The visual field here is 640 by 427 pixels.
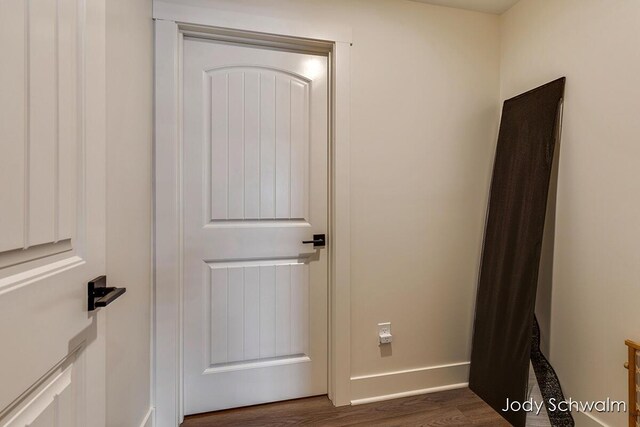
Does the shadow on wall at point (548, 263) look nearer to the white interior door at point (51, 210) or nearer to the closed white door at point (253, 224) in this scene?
the closed white door at point (253, 224)

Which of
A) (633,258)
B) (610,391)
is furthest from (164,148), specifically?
(610,391)

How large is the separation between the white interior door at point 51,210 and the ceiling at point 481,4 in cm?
192

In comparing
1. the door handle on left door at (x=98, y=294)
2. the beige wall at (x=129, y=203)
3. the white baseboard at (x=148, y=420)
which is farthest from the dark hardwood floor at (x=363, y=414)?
the door handle on left door at (x=98, y=294)

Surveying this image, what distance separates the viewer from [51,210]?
24.6 inches

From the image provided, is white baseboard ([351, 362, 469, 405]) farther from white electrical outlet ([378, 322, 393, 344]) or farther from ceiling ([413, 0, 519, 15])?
ceiling ([413, 0, 519, 15])

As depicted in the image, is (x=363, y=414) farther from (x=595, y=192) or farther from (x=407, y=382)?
(x=595, y=192)

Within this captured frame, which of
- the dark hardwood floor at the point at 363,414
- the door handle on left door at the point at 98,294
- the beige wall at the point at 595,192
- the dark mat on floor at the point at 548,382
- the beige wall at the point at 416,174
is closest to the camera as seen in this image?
the door handle on left door at the point at 98,294

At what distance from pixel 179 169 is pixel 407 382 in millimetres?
1842

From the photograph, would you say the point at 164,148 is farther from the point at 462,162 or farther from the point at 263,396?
the point at 462,162

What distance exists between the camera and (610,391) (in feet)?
4.73

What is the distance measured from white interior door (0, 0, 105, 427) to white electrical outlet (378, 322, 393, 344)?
1453 millimetres

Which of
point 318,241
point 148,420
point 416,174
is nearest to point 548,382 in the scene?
point 416,174

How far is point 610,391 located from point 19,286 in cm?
216

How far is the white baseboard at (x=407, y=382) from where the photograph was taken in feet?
6.16
